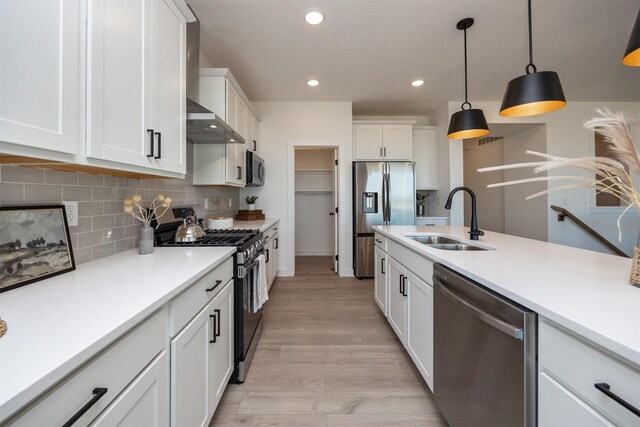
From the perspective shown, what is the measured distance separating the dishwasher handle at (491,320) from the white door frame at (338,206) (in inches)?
117

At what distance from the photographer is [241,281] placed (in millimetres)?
1703

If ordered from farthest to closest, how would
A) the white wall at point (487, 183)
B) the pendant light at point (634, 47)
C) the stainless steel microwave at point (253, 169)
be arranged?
the white wall at point (487, 183) → the stainless steel microwave at point (253, 169) → the pendant light at point (634, 47)

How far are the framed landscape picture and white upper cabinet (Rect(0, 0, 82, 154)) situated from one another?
37 cm

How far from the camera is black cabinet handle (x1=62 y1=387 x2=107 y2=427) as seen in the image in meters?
0.54

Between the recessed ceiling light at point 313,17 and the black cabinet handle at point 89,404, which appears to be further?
the recessed ceiling light at point 313,17

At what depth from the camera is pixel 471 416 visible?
44.4 inches

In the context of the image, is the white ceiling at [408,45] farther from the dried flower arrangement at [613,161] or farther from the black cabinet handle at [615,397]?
the black cabinet handle at [615,397]

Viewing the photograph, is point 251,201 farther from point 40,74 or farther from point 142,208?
point 40,74

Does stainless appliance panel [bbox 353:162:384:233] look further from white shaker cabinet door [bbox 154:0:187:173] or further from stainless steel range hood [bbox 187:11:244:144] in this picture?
white shaker cabinet door [bbox 154:0:187:173]

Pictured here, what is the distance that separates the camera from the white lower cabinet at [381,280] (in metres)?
2.51

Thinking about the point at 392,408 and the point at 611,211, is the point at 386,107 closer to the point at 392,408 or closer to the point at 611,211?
the point at 611,211

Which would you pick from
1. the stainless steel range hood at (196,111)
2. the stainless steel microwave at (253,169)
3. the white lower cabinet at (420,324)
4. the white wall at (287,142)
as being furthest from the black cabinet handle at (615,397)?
the white wall at (287,142)

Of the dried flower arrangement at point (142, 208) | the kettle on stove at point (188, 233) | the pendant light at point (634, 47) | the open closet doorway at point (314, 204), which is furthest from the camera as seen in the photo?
the open closet doorway at point (314, 204)

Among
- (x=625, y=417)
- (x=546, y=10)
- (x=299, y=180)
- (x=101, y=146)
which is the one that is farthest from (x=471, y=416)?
(x=299, y=180)
